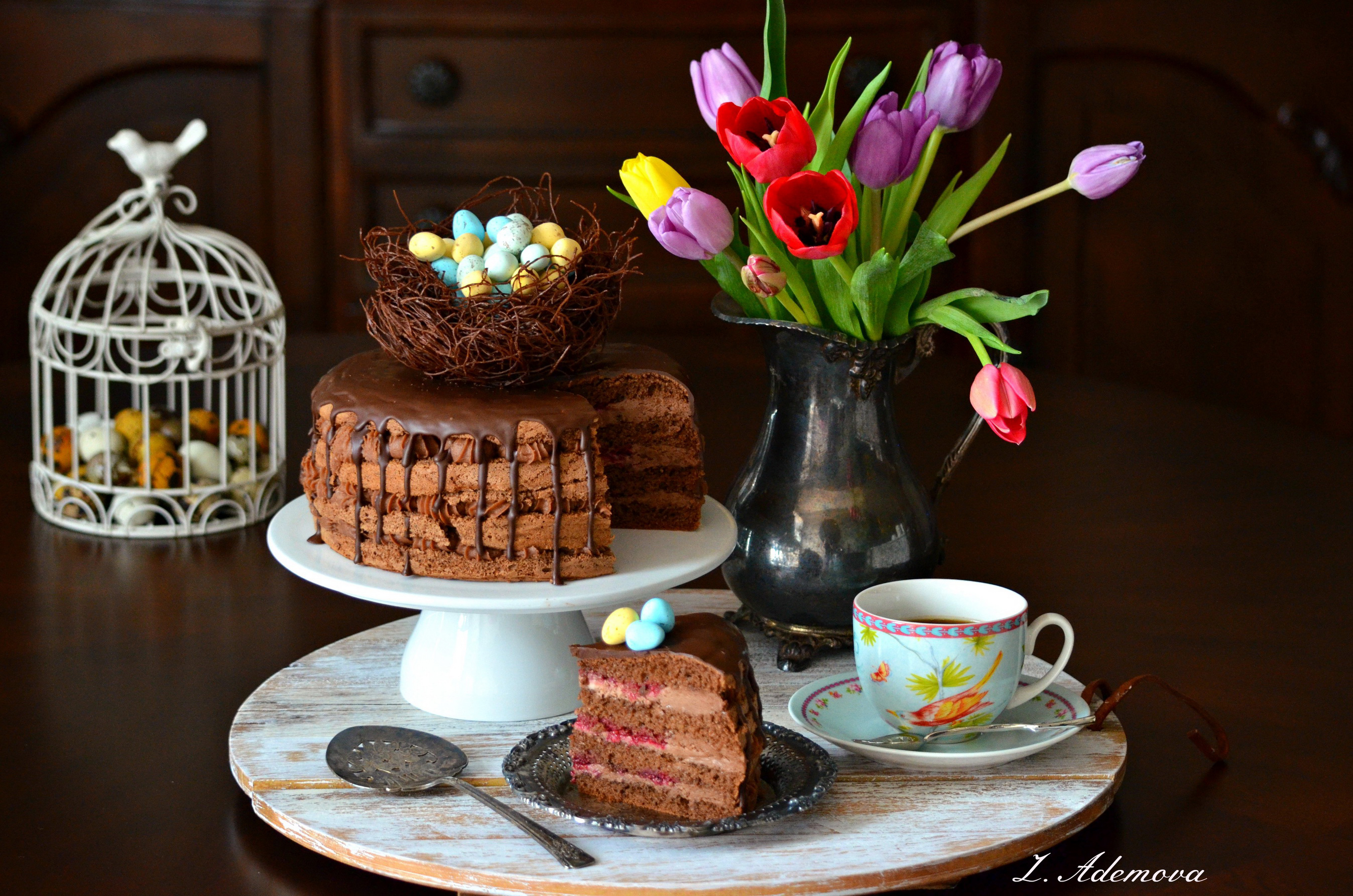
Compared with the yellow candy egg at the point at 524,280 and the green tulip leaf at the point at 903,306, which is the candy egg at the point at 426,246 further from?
the green tulip leaf at the point at 903,306

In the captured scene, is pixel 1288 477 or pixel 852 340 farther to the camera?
pixel 1288 477

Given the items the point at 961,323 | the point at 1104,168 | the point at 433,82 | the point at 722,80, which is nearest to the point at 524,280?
the point at 722,80

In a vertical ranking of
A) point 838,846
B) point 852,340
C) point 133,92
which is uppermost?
point 133,92

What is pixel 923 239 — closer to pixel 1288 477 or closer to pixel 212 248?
pixel 1288 477

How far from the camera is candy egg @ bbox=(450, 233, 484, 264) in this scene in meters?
1.22

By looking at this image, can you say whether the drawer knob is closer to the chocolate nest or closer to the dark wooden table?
the dark wooden table

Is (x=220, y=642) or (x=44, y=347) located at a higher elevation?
(x=44, y=347)

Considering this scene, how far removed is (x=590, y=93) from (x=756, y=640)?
1.98 metres

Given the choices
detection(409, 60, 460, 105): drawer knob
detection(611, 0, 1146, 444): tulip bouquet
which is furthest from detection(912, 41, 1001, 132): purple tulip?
detection(409, 60, 460, 105): drawer knob

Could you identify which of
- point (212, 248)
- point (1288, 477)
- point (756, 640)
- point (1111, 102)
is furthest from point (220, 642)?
point (1111, 102)

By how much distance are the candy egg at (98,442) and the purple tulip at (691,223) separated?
91cm

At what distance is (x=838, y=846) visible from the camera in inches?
37.2

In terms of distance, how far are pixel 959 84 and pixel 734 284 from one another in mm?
250

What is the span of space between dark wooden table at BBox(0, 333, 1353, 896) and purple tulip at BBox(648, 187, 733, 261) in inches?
15.2
